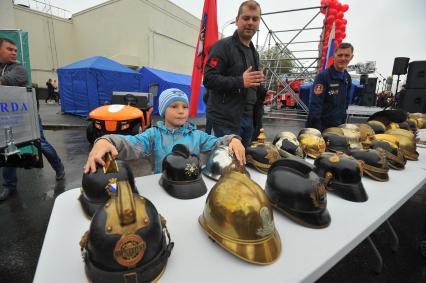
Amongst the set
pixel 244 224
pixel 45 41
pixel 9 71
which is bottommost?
pixel 244 224

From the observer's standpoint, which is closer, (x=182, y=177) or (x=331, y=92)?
(x=182, y=177)

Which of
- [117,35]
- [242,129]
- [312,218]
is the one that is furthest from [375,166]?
[117,35]

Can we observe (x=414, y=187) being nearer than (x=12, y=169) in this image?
Yes

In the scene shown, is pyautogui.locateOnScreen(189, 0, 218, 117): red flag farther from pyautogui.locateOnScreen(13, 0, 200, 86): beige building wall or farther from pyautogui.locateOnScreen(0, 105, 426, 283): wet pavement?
pyautogui.locateOnScreen(13, 0, 200, 86): beige building wall

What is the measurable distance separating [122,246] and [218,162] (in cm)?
87

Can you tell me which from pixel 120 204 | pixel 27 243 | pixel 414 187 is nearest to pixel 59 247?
pixel 120 204

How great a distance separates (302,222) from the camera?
41.0 inches

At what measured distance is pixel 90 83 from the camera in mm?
9109

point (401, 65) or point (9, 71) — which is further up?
point (401, 65)

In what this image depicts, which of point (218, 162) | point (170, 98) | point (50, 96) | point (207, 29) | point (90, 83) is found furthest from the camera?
point (50, 96)

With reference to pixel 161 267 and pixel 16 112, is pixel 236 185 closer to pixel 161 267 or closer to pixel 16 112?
pixel 161 267

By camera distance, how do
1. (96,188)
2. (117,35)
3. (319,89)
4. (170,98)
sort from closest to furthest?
1. (96,188)
2. (170,98)
3. (319,89)
4. (117,35)

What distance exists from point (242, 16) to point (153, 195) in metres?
1.72

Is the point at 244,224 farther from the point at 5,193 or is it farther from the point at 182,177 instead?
the point at 5,193
